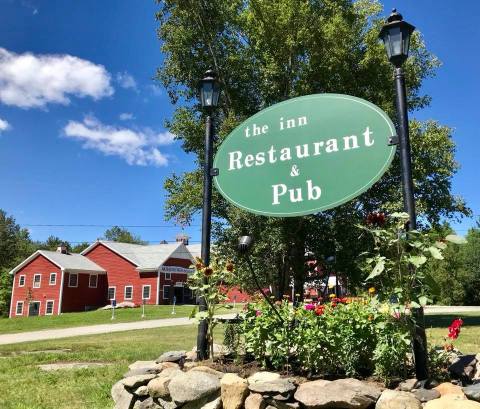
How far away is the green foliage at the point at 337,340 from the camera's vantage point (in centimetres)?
401

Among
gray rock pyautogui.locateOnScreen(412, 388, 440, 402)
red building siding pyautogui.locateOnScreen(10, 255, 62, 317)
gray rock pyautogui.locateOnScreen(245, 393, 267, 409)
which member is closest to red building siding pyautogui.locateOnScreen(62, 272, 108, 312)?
red building siding pyautogui.locateOnScreen(10, 255, 62, 317)

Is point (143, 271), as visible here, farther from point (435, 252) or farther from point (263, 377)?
point (435, 252)

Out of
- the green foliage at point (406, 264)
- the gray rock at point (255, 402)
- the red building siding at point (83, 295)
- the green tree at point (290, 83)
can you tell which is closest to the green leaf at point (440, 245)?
the green foliage at point (406, 264)

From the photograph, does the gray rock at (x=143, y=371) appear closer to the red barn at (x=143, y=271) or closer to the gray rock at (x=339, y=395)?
the gray rock at (x=339, y=395)

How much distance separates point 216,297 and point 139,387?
3.81 feet

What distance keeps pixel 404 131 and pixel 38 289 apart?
4385 cm

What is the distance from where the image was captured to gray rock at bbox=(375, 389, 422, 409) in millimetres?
3301

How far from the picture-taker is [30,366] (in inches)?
348

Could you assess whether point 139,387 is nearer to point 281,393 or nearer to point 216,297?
point 216,297

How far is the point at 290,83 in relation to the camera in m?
19.3

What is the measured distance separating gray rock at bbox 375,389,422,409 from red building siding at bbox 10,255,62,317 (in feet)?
137

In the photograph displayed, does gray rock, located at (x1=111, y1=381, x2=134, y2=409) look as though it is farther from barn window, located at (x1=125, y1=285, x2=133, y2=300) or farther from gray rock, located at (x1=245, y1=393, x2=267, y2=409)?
barn window, located at (x1=125, y1=285, x2=133, y2=300)

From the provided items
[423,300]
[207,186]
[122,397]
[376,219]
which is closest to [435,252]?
[423,300]

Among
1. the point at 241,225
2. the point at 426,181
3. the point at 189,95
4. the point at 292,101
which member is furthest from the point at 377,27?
the point at 292,101
